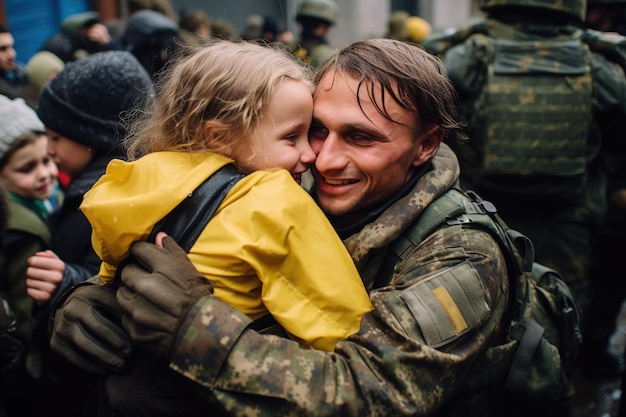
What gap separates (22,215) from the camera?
2.57 m

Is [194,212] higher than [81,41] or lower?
higher

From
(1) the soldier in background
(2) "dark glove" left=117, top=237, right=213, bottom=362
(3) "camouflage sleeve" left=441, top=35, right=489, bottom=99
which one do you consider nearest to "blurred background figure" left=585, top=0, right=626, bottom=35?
(1) the soldier in background

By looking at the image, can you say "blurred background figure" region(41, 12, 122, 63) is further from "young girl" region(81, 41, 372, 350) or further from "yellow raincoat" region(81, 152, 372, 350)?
"yellow raincoat" region(81, 152, 372, 350)

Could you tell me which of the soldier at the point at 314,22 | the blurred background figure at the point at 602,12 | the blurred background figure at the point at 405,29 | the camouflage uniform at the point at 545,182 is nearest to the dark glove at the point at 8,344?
the camouflage uniform at the point at 545,182

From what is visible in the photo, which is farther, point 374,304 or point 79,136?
point 79,136

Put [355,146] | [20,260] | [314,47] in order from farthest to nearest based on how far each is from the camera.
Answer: [314,47] < [20,260] < [355,146]

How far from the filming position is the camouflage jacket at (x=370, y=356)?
1454 mm

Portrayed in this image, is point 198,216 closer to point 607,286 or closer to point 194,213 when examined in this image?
point 194,213

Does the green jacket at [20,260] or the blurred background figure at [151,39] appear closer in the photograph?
the green jacket at [20,260]

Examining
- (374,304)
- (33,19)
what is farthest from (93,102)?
(33,19)

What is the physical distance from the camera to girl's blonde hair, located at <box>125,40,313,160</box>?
1755 mm

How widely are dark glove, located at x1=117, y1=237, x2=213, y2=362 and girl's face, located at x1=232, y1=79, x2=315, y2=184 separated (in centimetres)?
38

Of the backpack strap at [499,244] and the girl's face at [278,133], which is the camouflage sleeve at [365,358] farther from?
the girl's face at [278,133]

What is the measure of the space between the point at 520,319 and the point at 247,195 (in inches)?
39.4
